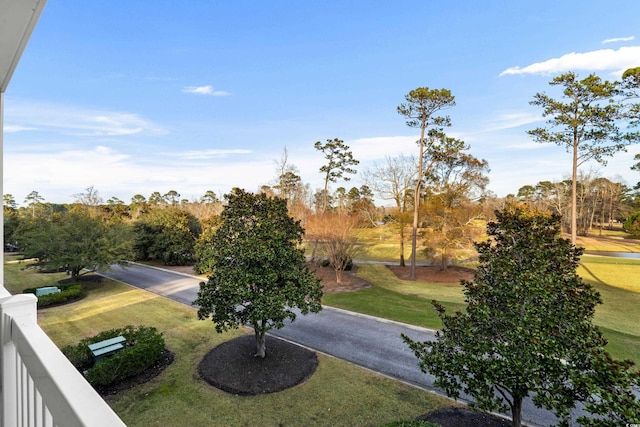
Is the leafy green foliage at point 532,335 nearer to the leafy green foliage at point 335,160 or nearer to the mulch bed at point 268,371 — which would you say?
the mulch bed at point 268,371

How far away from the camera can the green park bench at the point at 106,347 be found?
634cm

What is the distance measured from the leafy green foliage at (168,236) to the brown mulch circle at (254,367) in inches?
535

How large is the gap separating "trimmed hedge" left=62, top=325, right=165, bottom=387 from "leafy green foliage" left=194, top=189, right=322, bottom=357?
1.49 meters

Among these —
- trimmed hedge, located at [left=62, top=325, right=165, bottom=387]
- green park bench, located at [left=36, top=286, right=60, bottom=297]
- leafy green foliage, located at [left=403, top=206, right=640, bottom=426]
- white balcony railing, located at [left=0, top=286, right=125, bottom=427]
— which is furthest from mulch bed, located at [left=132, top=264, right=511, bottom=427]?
green park bench, located at [left=36, top=286, right=60, bottom=297]

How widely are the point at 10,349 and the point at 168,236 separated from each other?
1964 centimetres

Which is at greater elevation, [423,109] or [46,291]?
[423,109]

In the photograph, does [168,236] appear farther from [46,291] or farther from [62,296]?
[62,296]

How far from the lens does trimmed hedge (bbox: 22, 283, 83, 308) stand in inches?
429

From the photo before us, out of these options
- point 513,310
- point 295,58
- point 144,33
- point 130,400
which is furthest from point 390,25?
point 130,400

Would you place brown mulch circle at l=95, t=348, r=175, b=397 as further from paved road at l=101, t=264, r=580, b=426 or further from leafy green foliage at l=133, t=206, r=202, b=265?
leafy green foliage at l=133, t=206, r=202, b=265

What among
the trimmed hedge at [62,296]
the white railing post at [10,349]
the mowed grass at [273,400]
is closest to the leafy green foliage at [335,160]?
the trimmed hedge at [62,296]

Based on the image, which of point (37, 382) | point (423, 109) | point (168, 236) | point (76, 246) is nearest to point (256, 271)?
point (37, 382)

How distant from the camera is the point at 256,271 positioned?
6348mm

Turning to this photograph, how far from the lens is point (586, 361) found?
3.12 meters
